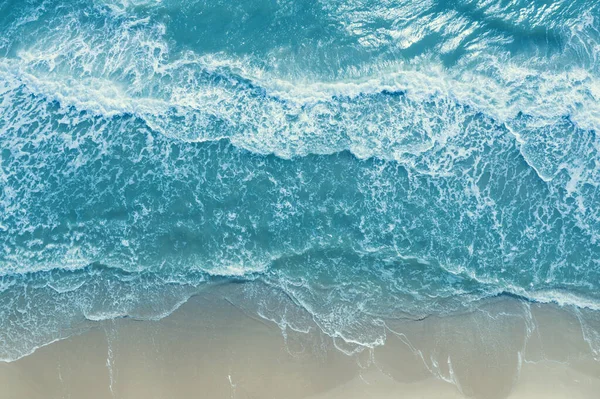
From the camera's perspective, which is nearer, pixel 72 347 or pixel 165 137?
pixel 72 347

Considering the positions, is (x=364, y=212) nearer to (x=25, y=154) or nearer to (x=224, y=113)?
(x=224, y=113)

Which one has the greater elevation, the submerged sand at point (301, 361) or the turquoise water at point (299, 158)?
the turquoise water at point (299, 158)

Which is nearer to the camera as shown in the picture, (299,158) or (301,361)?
(301,361)

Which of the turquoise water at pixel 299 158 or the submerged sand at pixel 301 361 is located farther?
the turquoise water at pixel 299 158

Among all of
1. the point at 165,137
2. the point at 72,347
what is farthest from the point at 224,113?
the point at 72,347
